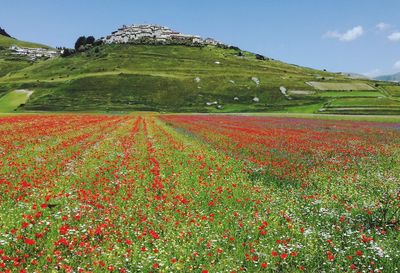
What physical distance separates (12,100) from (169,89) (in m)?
54.5

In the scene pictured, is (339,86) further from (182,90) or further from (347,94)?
(182,90)

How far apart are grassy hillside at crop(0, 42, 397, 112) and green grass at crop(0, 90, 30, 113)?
3.81 m

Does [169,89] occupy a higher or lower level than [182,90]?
higher

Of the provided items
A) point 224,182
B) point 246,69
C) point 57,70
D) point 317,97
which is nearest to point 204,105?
point 317,97

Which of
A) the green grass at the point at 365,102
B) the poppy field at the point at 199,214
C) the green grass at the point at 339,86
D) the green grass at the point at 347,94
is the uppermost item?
the green grass at the point at 339,86

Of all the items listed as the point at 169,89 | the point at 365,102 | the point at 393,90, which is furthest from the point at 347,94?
the point at 169,89

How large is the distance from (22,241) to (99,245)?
5.89 ft

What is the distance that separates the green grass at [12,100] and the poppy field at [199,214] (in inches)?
4302

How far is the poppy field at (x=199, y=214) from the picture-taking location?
855 centimetres

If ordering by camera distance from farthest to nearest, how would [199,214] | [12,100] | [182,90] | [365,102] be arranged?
[182,90] → [12,100] → [365,102] → [199,214]

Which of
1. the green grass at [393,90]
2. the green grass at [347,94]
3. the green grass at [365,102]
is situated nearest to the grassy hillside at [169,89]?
the green grass at [347,94]

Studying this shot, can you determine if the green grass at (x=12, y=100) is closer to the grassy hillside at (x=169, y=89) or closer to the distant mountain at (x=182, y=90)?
the distant mountain at (x=182, y=90)

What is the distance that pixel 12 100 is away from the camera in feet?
430

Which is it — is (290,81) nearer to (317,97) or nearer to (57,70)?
(317,97)
